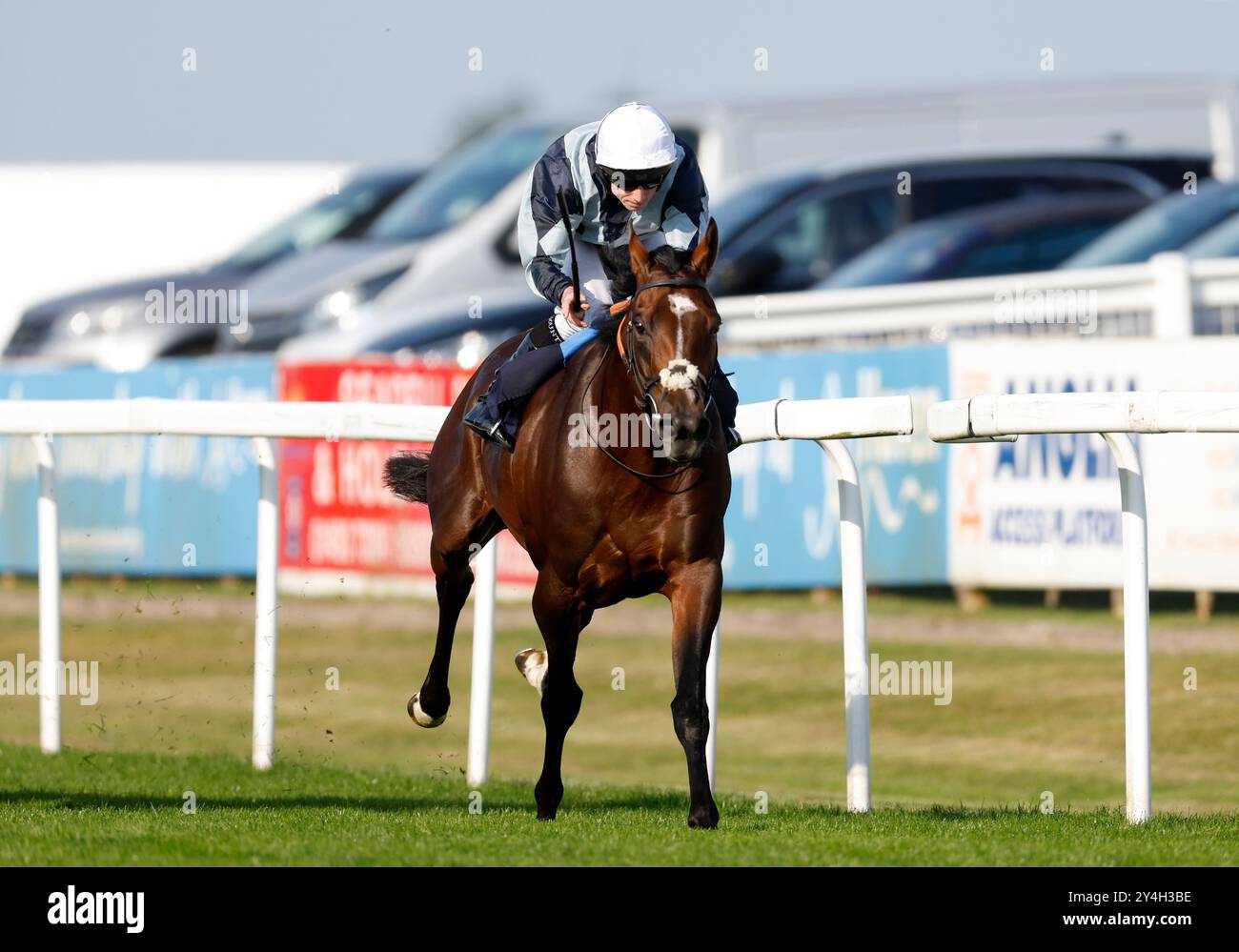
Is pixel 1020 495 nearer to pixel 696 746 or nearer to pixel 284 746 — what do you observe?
pixel 284 746

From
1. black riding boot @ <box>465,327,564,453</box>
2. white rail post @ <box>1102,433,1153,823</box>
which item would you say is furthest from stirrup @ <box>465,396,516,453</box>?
white rail post @ <box>1102,433,1153,823</box>

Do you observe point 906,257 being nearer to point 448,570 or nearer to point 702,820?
point 448,570

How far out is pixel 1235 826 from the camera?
253 inches

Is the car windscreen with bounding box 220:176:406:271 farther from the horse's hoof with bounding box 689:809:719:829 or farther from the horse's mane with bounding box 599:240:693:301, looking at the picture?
the horse's hoof with bounding box 689:809:719:829

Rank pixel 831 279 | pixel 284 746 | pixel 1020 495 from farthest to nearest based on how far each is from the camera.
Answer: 1. pixel 831 279
2. pixel 1020 495
3. pixel 284 746

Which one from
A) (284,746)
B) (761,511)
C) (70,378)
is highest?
(70,378)

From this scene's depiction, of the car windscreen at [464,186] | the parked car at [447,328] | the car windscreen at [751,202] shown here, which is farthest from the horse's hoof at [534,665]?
the car windscreen at [464,186]

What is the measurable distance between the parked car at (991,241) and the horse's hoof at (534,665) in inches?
401

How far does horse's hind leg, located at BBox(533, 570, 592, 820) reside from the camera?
661cm

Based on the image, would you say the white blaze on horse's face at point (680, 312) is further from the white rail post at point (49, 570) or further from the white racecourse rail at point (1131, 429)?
the white rail post at point (49, 570)

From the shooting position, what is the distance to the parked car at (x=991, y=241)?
17.2m
